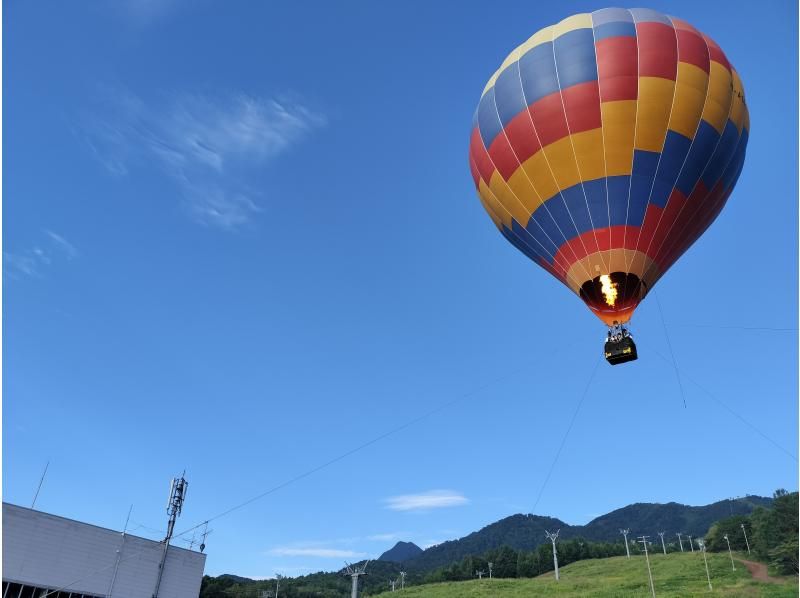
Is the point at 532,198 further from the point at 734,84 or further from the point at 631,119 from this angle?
the point at 734,84

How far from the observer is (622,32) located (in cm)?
2092

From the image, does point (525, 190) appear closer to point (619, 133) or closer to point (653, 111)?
point (619, 133)

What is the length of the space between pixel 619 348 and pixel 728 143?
333 inches

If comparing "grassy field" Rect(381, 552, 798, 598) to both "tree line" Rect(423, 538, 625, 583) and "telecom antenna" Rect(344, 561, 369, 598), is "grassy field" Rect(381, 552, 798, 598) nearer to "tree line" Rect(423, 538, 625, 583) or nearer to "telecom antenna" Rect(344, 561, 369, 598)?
"tree line" Rect(423, 538, 625, 583)

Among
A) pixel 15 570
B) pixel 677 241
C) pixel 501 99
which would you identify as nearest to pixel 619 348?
pixel 677 241

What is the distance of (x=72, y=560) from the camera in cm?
3394

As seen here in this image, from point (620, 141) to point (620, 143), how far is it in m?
0.07

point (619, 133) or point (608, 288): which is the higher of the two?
point (619, 133)

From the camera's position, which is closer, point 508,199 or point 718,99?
point 718,99

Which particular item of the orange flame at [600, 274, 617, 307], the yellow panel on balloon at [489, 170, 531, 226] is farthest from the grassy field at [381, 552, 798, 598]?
the yellow panel on balloon at [489, 170, 531, 226]

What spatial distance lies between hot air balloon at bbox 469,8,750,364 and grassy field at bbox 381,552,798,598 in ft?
178

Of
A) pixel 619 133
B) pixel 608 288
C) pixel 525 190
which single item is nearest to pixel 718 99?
pixel 619 133

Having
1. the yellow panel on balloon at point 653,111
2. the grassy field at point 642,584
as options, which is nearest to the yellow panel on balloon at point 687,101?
the yellow panel on balloon at point 653,111

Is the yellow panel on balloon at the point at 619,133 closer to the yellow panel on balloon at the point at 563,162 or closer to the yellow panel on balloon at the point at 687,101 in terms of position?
the yellow panel on balloon at the point at 563,162
